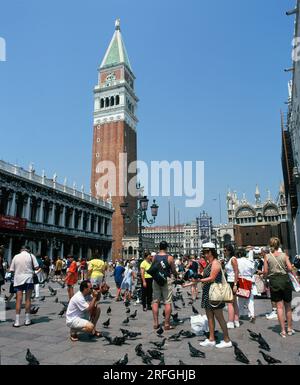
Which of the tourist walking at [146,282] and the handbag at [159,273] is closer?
the handbag at [159,273]

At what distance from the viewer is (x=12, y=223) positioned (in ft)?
107

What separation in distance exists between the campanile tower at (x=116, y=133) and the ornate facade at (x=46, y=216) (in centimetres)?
714

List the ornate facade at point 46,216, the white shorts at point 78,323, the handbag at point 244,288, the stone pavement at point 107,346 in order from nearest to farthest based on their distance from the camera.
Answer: the stone pavement at point 107,346, the white shorts at point 78,323, the handbag at point 244,288, the ornate facade at point 46,216

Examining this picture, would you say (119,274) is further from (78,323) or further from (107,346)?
(107,346)

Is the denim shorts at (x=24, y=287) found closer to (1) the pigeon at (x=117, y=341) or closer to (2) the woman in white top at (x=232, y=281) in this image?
(1) the pigeon at (x=117, y=341)

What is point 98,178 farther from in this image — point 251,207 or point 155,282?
point 155,282

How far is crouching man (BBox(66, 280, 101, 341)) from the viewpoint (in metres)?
5.52

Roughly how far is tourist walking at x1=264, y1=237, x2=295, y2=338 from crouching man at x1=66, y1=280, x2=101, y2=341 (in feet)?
10.6

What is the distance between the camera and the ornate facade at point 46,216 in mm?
33125

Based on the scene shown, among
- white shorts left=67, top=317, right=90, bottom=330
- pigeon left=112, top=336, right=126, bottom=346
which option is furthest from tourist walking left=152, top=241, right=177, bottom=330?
white shorts left=67, top=317, right=90, bottom=330

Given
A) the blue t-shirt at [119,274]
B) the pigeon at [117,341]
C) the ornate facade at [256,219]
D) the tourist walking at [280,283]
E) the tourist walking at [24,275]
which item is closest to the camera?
the pigeon at [117,341]

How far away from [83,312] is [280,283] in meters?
3.58

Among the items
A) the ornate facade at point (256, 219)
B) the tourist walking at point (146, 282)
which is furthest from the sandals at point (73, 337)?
the ornate facade at point (256, 219)

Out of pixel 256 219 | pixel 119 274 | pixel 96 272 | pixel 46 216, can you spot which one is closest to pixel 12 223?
pixel 46 216
